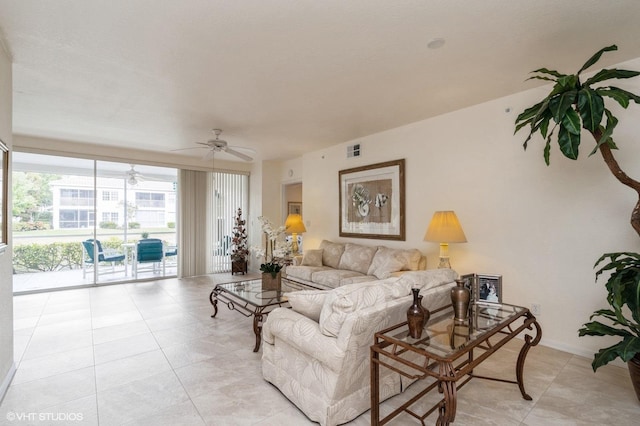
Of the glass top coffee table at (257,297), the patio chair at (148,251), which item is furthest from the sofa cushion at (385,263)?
the patio chair at (148,251)

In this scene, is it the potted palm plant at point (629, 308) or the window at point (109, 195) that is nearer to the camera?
the potted palm plant at point (629, 308)

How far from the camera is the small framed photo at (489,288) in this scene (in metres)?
2.85

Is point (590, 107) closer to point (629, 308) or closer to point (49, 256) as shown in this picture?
point (629, 308)

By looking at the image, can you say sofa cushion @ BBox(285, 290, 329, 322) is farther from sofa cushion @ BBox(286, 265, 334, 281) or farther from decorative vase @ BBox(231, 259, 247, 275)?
decorative vase @ BBox(231, 259, 247, 275)

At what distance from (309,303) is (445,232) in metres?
1.97

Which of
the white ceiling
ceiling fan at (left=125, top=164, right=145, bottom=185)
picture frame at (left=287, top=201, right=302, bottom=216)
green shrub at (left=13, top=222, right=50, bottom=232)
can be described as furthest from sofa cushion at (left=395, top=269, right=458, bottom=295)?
green shrub at (left=13, top=222, right=50, bottom=232)

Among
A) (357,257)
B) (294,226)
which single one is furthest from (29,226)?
(357,257)

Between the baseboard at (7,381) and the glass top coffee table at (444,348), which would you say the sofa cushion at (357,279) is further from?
the baseboard at (7,381)

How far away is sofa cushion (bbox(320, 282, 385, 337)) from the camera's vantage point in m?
1.78

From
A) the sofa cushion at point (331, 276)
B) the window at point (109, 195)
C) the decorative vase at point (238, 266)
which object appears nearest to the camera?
the sofa cushion at point (331, 276)

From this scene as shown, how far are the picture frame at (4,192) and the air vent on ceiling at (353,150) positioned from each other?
4162mm

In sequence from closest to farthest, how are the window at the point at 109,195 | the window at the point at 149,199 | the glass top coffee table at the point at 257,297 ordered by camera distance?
the glass top coffee table at the point at 257,297
the window at the point at 109,195
the window at the point at 149,199

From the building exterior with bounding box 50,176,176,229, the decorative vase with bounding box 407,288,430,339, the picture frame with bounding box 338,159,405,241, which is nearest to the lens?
the decorative vase with bounding box 407,288,430,339

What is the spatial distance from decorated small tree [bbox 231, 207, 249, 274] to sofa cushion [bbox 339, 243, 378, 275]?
306 cm
